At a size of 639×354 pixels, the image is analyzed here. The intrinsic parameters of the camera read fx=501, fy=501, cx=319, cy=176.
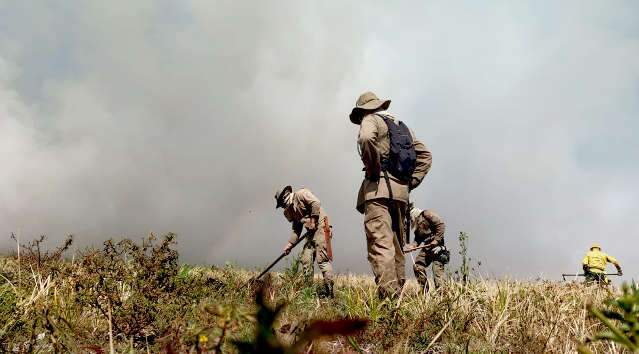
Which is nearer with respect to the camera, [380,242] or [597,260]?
[380,242]

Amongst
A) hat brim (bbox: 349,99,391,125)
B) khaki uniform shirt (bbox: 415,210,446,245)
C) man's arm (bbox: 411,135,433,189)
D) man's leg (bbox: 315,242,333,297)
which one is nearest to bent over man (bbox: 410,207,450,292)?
khaki uniform shirt (bbox: 415,210,446,245)

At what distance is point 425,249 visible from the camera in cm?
1026

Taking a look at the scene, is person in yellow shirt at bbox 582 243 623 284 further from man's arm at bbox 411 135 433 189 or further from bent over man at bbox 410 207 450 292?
man's arm at bbox 411 135 433 189

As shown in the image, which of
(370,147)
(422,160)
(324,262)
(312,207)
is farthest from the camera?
(312,207)

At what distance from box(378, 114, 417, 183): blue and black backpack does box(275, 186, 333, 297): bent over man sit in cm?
391

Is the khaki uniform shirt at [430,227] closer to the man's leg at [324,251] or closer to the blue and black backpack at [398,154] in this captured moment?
the man's leg at [324,251]

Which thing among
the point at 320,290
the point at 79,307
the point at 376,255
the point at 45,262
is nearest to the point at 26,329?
the point at 79,307

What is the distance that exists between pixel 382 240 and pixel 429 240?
15.8ft

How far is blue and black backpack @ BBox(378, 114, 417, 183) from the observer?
5844 mm

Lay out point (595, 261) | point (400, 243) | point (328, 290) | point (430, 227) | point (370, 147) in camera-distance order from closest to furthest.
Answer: point (370, 147) → point (400, 243) → point (328, 290) → point (430, 227) → point (595, 261)

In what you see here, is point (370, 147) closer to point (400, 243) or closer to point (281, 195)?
point (400, 243)

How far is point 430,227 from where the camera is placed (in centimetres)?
1013

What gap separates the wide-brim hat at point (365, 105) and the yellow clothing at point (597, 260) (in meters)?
13.8

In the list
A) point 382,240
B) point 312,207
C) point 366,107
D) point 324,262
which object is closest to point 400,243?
point 382,240
